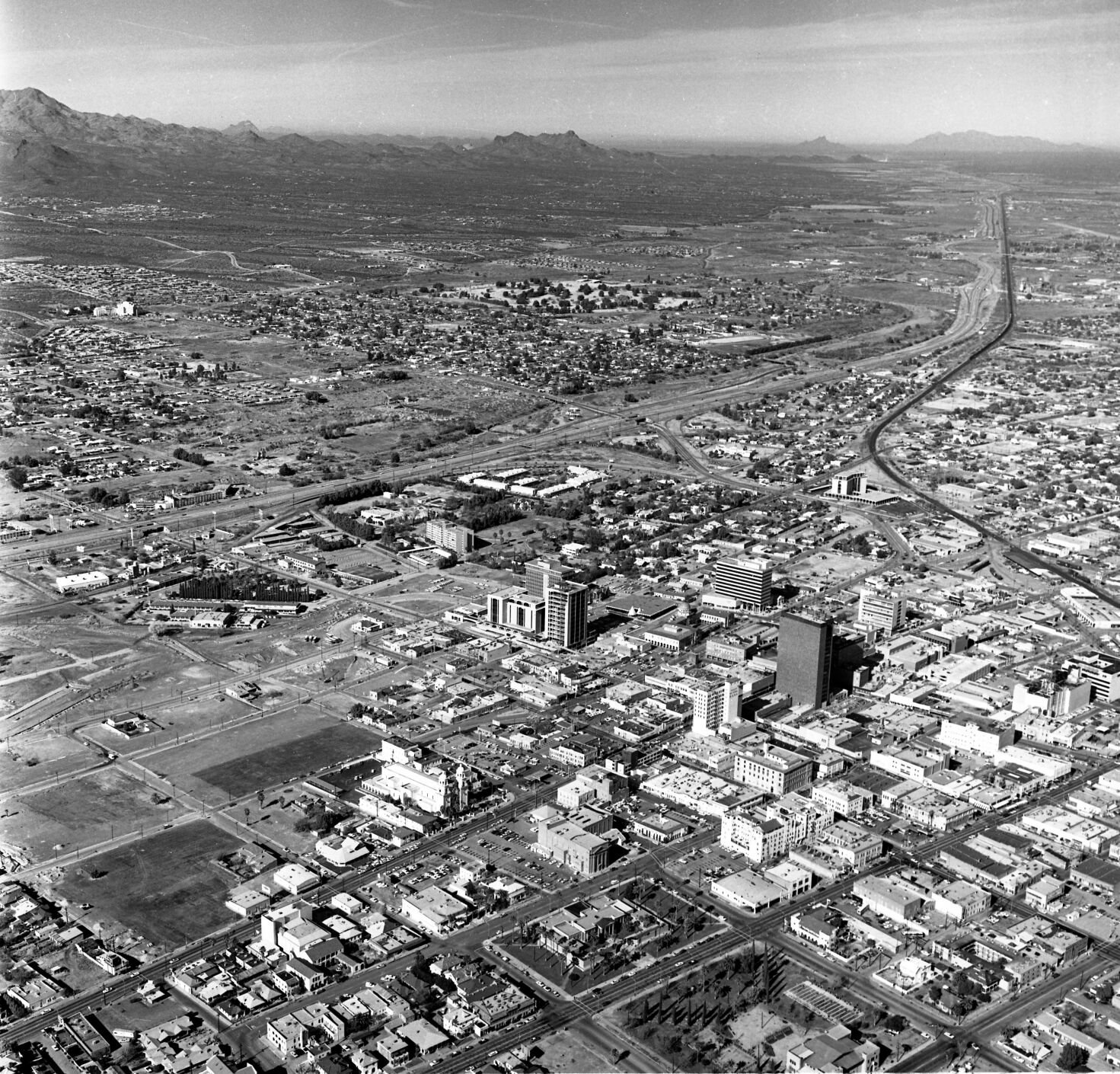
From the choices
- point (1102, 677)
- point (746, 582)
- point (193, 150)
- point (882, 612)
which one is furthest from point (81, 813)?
point (193, 150)

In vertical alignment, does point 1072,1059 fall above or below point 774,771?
below

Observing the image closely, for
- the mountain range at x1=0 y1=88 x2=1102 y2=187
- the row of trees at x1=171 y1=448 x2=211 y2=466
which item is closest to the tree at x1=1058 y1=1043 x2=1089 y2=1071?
the row of trees at x1=171 y1=448 x2=211 y2=466

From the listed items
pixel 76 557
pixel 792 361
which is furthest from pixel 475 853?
pixel 792 361

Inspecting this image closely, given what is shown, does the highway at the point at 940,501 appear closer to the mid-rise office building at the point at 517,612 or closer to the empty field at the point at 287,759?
the mid-rise office building at the point at 517,612

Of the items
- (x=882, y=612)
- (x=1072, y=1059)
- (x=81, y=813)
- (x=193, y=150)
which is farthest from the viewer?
(x=193, y=150)

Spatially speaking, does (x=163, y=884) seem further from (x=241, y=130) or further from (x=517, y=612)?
(x=241, y=130)

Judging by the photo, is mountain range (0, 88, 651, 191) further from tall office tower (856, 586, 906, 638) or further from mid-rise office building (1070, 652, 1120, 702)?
mid-rise office building (1070, 652, 1120, 702)
